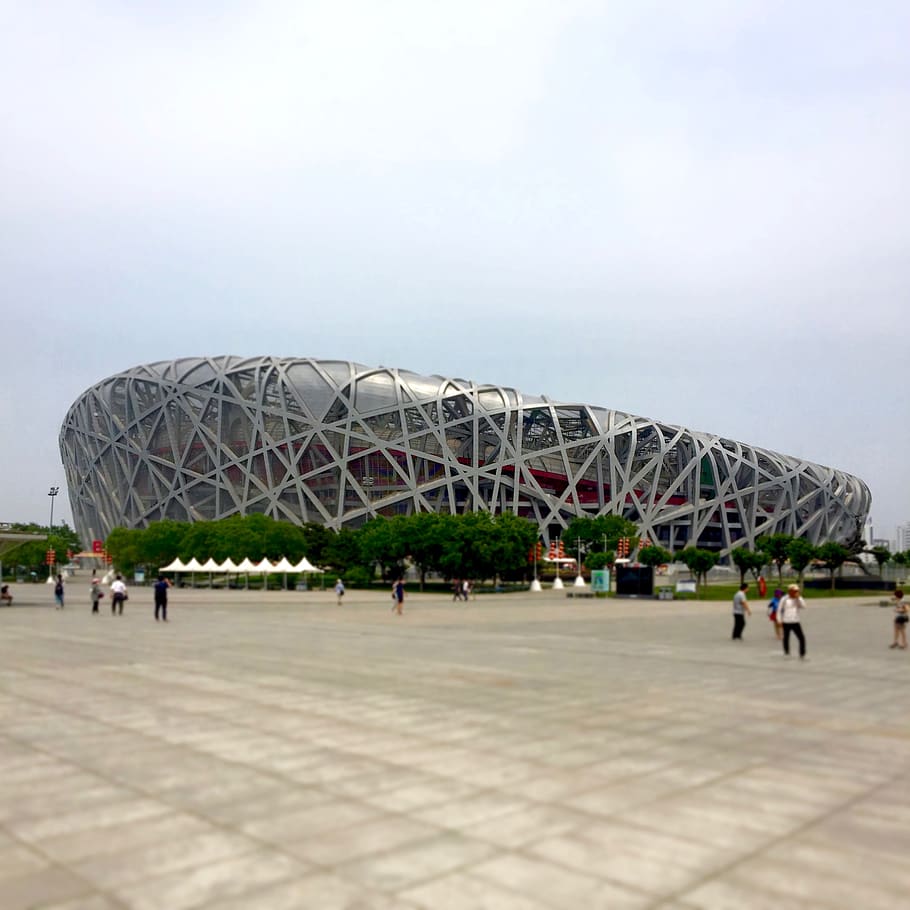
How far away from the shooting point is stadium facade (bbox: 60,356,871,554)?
86.6 meters

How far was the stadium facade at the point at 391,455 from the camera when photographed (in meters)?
86.6

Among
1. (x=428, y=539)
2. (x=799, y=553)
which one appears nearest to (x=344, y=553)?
(x=428, y=539)

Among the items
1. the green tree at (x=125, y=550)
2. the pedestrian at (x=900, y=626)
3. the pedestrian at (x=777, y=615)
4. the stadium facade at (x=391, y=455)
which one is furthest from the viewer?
the stadium facade at (x=391, y=455)

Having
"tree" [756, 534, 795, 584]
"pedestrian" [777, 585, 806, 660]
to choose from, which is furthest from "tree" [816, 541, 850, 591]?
"pedestrian" [777, 585, 806, 660]

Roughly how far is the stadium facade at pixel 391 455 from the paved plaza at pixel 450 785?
70603 mm

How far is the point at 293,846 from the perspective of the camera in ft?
18.7

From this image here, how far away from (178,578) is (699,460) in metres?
53.1

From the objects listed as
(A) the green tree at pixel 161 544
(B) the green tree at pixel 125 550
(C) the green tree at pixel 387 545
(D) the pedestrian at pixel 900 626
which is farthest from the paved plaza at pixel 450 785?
(B) the green tree at pixel 125 550

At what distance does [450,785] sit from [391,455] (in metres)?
79.7

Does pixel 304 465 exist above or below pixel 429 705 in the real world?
above

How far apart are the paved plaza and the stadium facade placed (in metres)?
70.6

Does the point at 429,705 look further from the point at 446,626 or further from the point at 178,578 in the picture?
the point at 178,578

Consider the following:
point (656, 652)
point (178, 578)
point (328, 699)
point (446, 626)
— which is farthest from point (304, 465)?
point (328, 699)

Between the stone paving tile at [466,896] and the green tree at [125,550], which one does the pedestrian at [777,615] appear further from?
the green tree at [125,550]
